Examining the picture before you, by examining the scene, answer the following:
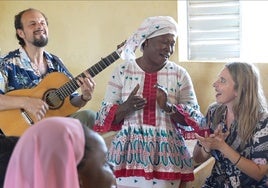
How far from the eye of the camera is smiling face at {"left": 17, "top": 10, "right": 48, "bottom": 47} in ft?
9.19

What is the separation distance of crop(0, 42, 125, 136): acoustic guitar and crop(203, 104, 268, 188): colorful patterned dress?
86cm

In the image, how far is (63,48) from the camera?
3.74 meters

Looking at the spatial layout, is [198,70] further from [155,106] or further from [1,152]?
[1,152]

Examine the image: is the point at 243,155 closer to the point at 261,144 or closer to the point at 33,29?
the point at 261,144

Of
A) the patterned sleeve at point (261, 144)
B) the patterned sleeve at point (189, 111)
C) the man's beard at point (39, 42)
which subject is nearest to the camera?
the patterned sleeve at point (261, 144)

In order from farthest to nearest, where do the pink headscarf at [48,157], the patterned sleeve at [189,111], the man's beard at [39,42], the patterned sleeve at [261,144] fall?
the man's beard at [39,42] → the patterned sleeve at [189,111] → the patterned sleeve at [261,144] → the pink headscarf at [48,157]

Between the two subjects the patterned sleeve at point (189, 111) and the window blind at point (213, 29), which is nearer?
the patterned sleeve at point (189, 111)

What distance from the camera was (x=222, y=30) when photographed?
3.36 meters

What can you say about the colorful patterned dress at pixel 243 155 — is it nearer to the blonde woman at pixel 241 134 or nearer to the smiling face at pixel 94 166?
the blonde woman at pixel 241 134

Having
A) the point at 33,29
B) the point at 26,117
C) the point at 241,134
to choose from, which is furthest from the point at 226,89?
the point at 33,29

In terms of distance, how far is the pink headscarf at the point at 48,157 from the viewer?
1.01 metres

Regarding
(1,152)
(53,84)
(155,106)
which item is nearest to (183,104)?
(155,106)

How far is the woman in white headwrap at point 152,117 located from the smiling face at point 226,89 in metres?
0.19

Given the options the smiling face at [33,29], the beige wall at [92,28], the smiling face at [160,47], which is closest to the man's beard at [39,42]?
the smiling face at [33,29]
